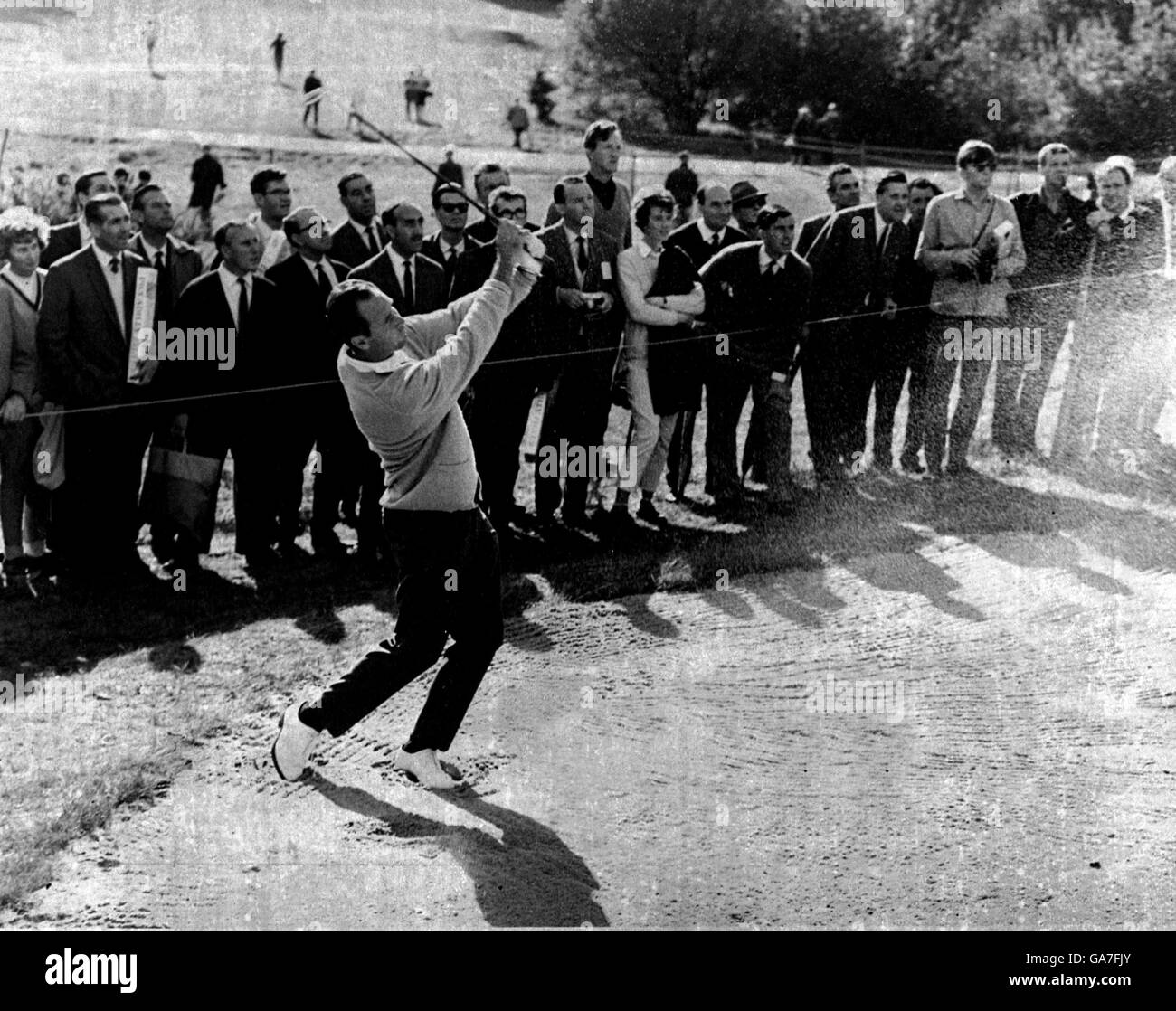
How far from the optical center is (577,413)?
1118cm

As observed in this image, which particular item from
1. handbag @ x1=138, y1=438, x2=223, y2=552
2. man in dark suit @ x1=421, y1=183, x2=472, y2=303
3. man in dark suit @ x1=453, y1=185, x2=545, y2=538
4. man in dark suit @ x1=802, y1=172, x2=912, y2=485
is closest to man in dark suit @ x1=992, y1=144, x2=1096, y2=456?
man in dark suit @ x1=802, y1=172, x2=912, y2=485

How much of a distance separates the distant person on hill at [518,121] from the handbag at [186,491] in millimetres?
17406

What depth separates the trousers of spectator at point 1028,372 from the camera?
12.5 m

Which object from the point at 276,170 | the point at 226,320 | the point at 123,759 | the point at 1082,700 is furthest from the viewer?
the point at 276,170

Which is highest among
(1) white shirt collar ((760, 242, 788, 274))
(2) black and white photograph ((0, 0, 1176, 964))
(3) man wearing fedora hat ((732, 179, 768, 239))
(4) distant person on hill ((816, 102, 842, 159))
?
(4) distant person on hill ((816, 102, 842, 159))

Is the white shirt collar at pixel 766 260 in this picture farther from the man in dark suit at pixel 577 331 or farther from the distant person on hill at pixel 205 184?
the distant person on hill at pixel 205 184

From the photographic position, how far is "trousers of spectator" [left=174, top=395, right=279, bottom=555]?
10.5 metres

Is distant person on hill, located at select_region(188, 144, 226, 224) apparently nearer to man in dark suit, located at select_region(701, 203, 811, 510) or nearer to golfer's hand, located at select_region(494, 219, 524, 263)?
man in dark suit, located at select_region(701, 203, 811, 510)

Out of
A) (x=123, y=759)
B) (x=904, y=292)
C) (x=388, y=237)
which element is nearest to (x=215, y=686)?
(x=123, y=759)

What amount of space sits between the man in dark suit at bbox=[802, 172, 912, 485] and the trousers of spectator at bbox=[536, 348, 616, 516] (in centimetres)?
178

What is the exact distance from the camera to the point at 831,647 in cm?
904

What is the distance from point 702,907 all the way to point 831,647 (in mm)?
Answer: 2867

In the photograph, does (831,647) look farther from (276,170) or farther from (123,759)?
(276,170)

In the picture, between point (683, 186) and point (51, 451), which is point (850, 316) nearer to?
point (51, 451)
